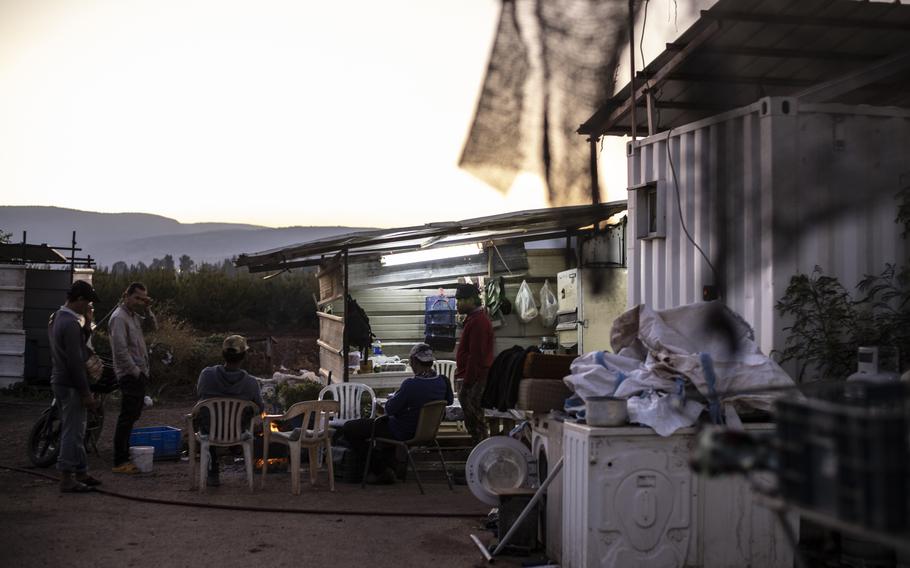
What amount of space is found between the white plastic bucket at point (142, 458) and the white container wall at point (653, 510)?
5.43 meters

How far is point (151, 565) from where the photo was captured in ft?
19.4

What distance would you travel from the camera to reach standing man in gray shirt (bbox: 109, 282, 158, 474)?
9312mm

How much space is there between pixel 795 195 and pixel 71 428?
629cm

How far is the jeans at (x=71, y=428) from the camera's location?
316 inches

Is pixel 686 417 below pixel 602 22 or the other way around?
below

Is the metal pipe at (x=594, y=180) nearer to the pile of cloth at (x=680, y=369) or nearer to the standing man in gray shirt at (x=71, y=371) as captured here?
the pile of cloth at (x=680, y=369)

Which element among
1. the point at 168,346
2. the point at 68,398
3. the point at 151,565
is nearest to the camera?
the point at 151,565

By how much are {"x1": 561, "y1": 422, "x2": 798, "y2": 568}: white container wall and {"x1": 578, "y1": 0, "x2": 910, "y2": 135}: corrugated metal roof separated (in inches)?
91.4

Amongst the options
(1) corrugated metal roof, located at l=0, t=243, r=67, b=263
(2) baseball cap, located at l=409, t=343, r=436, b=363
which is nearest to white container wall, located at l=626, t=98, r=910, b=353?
(2) baseball cap, located at l=409, t=343, r=436, b=363

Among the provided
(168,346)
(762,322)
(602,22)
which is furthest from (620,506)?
(168,346)

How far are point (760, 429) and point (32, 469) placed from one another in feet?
24.7

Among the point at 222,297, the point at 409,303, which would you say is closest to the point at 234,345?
the point at 409,303

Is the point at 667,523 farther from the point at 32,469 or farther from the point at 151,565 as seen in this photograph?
the point at 32,469

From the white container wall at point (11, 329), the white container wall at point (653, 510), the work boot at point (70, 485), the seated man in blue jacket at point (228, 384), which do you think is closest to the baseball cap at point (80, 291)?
the seated man in blue jacket at point (228, 384)
